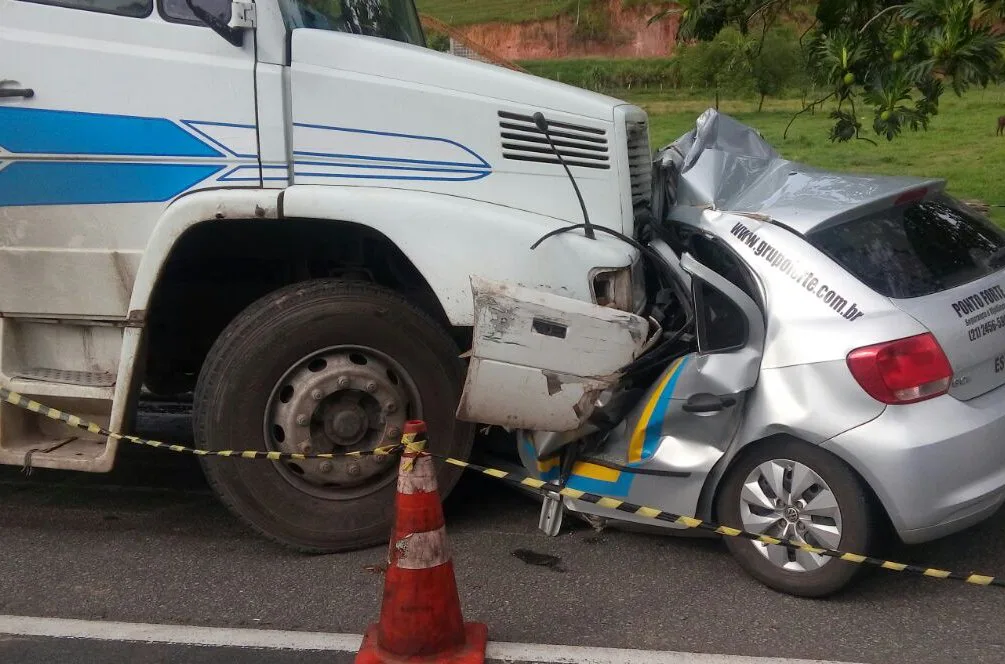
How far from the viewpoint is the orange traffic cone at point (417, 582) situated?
124 inches

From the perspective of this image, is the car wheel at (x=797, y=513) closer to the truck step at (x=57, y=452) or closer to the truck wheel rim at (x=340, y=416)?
the truck wheel rim at (x=340, y=416)

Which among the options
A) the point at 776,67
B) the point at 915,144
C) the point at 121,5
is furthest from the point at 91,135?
the point at 915,144

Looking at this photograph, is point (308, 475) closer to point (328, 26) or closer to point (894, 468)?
point (328, 26)

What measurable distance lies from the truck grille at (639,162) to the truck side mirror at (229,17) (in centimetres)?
168

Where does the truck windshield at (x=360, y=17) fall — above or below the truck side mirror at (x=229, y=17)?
above

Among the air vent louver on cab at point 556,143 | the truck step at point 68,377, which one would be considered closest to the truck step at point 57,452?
the truck step at point 68,377

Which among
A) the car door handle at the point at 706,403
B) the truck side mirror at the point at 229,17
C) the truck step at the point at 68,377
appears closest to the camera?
the car door handle at the point at 706,403

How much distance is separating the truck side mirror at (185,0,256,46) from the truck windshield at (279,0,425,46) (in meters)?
0.18

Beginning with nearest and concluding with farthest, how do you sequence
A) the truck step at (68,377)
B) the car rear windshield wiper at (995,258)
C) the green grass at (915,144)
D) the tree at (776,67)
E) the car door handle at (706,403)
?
the car door handle at (706,403) → the car rear windshield wiper at (995,258) → the truck step at (68,377) → the tree at (776,67) → the green grass at (915,144)

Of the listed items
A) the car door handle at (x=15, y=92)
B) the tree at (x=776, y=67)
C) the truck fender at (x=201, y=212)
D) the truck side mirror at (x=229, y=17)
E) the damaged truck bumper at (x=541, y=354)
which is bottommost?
the damaged truck bumper at (x=541, y=354)

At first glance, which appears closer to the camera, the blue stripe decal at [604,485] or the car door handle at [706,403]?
the car door handle at [706,403]

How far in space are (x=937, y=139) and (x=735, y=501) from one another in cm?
1548

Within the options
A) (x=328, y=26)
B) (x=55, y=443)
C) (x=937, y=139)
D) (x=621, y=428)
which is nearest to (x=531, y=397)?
(x=621, y=428)

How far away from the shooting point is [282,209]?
12.8 feet
